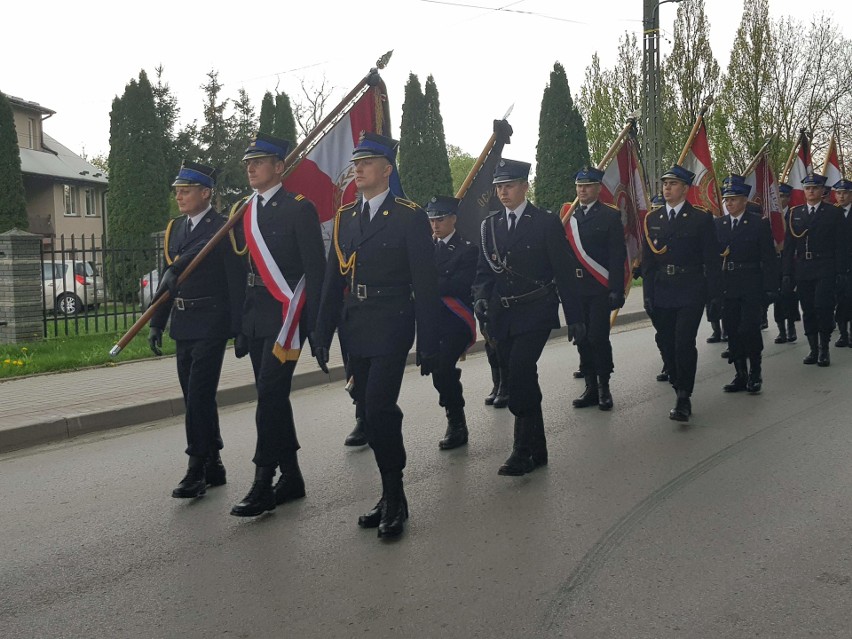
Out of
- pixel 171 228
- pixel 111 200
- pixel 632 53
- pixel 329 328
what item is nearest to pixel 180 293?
pixel 171 228

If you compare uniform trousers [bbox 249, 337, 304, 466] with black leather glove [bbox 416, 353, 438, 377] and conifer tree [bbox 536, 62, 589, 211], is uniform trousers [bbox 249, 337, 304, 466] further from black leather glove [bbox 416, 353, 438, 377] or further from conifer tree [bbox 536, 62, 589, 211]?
conifer tree [bbox 536, 62, 589, 211]

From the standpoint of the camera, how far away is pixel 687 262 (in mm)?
8062

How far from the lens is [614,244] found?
8320 mm

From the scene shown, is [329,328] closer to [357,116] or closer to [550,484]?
[550,484]

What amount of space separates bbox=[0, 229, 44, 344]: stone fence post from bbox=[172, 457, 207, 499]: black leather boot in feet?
26.1

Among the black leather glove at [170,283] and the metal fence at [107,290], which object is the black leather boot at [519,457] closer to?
the black leather glove at [170,283]

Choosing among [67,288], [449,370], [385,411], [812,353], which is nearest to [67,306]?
[67,288]

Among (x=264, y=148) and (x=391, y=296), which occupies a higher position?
(x=264, y=148)

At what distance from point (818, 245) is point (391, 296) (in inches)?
305

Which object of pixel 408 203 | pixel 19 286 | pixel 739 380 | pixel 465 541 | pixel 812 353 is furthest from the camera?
pixel 19 286

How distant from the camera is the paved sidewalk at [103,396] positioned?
7.75 m

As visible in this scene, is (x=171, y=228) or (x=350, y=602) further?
(x=171, y=228)

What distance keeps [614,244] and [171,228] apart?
3907 millimetres

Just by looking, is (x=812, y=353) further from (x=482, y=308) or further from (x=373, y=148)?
(x=373, y=148)
